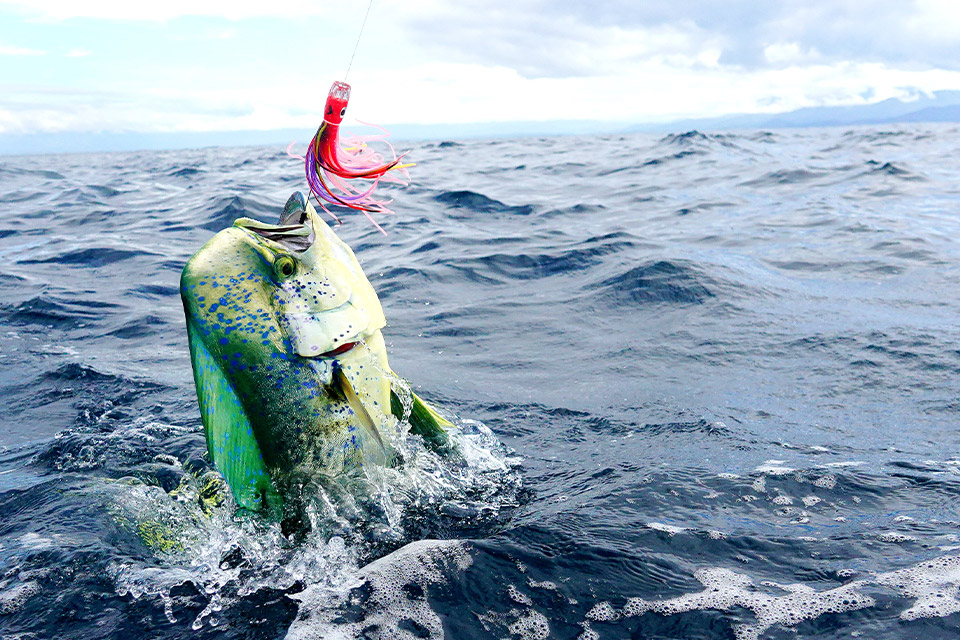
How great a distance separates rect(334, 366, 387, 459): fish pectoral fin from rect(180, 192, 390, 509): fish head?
0.01 m

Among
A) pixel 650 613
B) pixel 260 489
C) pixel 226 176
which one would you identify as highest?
pixel 226 176

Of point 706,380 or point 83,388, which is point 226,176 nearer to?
point 83,388

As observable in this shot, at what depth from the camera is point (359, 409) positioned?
343cm

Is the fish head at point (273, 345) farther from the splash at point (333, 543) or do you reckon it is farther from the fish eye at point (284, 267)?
the splash at point (333, 543)

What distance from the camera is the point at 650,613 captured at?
9.71 feet

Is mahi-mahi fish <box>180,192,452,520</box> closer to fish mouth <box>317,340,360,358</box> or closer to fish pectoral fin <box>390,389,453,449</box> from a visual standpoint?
fish mouth <box>317,340,360,358</box>

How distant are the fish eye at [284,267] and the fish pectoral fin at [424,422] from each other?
925mm

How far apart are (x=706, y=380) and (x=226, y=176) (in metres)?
22.9

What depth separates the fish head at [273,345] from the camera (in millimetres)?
3199

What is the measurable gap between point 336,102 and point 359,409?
1.46 metres

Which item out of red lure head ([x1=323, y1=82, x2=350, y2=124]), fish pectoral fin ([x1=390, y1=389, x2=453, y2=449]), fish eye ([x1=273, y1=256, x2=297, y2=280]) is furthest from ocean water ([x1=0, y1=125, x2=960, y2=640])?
red lure head ([x1=323, y1=82, x2=350, y2=124])

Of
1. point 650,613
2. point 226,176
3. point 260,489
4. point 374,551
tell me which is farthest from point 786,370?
point 226,176

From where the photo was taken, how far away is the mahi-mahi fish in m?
3.20

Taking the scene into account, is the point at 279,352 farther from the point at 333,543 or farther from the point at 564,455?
the point at 564,455
